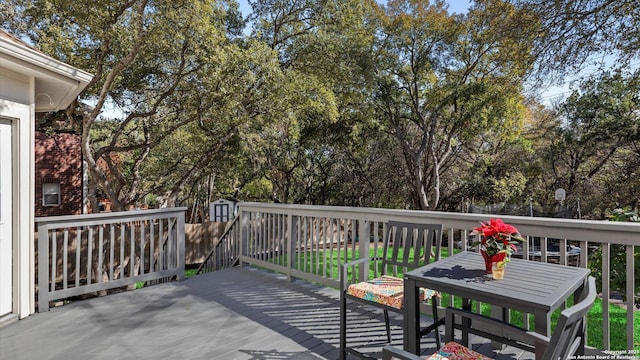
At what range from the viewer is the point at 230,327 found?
3281 millimetres

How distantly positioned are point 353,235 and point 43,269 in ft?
10.8

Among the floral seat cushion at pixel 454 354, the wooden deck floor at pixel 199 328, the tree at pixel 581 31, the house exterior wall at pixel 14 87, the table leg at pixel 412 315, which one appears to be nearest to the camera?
the floral seat cushion at pixel 454 354

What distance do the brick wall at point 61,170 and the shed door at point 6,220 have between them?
8.59 meters

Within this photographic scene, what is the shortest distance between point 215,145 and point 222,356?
6745mm

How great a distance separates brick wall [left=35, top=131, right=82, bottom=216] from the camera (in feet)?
35.4

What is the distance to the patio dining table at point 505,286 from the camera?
5.64 feet

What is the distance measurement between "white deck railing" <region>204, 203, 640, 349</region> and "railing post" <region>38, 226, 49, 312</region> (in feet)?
7.92

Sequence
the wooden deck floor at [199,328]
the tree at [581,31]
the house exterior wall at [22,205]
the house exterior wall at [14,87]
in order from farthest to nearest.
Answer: the tree at [581,31], the house exterior wall at [22,205], the house exterior wall at [14,87], the wooden deck floor at [199,328]

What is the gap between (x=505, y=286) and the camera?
1926mm

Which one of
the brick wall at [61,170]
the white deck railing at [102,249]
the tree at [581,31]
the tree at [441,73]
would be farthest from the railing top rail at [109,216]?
the brick wall at [61,170]

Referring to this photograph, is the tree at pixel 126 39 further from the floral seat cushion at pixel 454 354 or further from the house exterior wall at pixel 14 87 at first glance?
the floral seat cushion at pixel 454 354

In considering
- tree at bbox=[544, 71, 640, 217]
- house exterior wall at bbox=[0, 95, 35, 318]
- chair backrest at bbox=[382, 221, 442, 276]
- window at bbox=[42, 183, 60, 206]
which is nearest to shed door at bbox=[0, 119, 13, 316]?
house exterior wall at bbox=[0, 95, 35, 318]

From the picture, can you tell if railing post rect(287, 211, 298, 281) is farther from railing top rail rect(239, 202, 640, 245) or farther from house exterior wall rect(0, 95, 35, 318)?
house exterior wall rect(0, 95, 35, 318)

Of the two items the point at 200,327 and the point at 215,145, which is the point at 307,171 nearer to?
the point at 215,145
